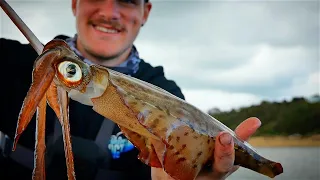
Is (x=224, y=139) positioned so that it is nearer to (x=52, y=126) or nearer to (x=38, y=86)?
(x=38, y=86)

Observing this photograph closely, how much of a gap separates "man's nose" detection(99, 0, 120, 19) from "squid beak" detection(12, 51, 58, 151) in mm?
2113

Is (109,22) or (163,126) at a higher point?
(109,22)

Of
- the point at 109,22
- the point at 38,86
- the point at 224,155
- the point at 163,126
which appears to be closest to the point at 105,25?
the point at 109,22

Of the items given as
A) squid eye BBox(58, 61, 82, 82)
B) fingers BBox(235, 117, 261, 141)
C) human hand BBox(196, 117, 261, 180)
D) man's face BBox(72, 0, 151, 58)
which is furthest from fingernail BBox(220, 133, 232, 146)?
man's face BBox(72, 0, 151, 58)

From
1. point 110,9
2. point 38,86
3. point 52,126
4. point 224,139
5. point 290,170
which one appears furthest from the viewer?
point 290,170

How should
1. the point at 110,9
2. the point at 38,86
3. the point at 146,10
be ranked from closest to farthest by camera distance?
the point at 38,86 → the point at 110,9 → the point at 146,10

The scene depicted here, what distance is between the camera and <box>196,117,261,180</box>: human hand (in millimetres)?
1789

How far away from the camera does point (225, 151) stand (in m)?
1.83

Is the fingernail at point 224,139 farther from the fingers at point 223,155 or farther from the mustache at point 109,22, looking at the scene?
the mustache at point 109,22

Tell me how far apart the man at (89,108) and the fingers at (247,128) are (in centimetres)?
145

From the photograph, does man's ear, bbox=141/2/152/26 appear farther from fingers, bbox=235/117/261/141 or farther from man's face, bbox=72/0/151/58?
fingers, bbox=235/117/261/141

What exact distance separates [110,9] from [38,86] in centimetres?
221

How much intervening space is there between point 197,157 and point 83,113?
1.99 m

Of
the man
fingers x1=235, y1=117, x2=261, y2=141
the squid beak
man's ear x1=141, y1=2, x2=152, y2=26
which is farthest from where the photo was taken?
man's ear x1=141, y1=2, x2=152, y2=26
